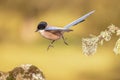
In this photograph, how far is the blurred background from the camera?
6.04 metres

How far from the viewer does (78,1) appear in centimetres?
719

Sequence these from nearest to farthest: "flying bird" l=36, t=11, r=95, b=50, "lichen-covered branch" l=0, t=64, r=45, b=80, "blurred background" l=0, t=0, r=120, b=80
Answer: "flying bird" l=36, t=11, r=95, b=50 → "lichen-covered branch" l=0, t=64, r=45, b=80 → "blurred background" l=0, t=0, r=120, b=80

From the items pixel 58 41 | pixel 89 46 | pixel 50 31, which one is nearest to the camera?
pixel 50 31

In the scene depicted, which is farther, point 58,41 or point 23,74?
point 58,41

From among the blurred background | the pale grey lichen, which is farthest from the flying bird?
the blurred background

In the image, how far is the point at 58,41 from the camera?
21.7 feet

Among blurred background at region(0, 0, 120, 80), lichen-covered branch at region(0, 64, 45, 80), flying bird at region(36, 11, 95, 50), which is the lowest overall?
lichen-covered branch at region(0, 64, 45, 80)

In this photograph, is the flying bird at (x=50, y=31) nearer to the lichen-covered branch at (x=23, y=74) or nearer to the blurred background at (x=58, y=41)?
the lichen-covered branch at (x=23, y=74)

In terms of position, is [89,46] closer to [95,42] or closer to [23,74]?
[95,42]

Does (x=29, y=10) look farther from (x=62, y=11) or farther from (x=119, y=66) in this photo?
(x=119, y=66)

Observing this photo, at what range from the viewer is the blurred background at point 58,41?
6035 mm

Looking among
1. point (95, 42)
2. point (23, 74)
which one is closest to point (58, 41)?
point (95, 42)

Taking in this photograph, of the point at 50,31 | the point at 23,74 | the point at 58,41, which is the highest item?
the point at 58,41

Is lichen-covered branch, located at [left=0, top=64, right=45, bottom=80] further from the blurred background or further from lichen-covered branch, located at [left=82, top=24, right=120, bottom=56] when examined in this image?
the blurred background
